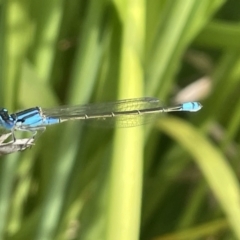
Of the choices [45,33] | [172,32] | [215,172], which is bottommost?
[215,172]

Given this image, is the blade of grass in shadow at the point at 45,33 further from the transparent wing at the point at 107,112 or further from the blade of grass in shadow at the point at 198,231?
the blade of grass in shadow at the point at 198,231

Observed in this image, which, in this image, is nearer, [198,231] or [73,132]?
[73,132]

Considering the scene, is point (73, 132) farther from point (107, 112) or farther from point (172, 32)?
point (172, 32)

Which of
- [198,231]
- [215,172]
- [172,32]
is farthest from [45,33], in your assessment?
[198,231]

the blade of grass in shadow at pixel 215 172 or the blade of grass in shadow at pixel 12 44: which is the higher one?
the blade of grass in shadow at pixel 12 44

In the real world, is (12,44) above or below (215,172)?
above

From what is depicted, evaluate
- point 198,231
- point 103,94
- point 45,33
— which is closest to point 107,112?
point 103,94

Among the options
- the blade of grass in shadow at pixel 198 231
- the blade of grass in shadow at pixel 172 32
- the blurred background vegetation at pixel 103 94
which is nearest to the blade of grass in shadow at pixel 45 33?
the blurred background vegetation at pixel 103 94

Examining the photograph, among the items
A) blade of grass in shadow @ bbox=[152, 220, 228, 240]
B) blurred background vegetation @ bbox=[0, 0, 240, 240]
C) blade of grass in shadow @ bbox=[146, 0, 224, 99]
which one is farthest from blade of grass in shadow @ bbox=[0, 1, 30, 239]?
blade of grass in shadow @ bbox=[152, 220, 228, 240]

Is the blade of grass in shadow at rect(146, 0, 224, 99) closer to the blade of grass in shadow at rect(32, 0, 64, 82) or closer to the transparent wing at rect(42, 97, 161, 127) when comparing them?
the transparent wing at rect(42, 97, 161, 127)
